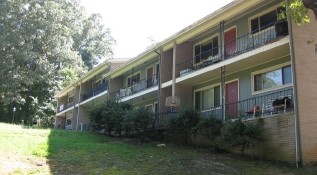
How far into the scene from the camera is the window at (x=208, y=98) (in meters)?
23.5

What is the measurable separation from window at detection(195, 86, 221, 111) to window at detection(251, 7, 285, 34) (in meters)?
4.20

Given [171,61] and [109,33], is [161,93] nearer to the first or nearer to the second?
[171,61]

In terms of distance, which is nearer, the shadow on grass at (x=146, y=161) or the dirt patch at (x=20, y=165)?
the dirt patch at (x=20, y=165)

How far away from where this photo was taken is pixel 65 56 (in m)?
47.3

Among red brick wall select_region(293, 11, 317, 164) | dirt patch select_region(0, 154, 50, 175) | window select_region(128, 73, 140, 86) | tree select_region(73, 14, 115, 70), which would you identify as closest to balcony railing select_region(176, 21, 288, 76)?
red brick wall select_region(293, 11, 317, 164)

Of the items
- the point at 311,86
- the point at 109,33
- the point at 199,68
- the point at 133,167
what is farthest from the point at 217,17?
the point at 109,33

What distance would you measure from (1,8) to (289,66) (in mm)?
34977

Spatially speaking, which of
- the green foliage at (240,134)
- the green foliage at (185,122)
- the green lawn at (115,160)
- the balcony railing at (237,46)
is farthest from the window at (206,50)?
the green foliage at (240,134)

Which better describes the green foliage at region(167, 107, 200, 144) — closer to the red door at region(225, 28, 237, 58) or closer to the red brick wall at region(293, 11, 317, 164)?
the red door at region(225, 28, 237, 58)

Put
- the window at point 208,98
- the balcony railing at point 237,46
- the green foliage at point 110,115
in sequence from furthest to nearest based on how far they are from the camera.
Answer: the green foliage at point 110,115
the window at point 208,98
the balcony railing at point 237,46

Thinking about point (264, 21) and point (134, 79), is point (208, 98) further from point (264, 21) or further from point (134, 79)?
point (134, 79)

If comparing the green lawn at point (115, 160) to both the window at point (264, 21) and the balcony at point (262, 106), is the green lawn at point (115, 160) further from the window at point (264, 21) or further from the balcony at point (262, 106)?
the window at point (264, 21)

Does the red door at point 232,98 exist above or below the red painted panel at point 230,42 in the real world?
below

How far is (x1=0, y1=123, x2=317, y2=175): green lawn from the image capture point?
47.6ft
